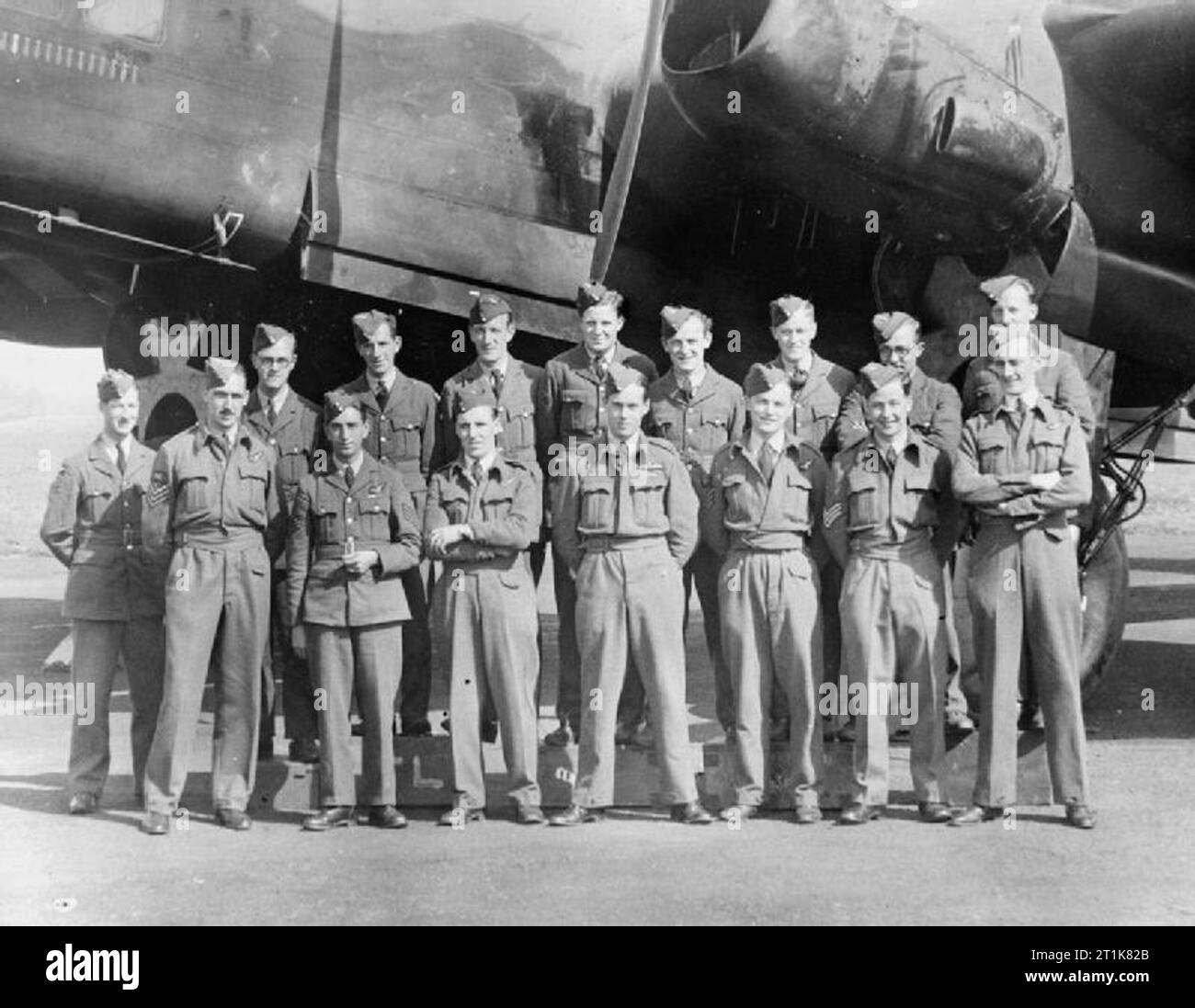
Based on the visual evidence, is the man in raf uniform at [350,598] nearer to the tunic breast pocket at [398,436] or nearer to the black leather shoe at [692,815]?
the tunic breast pocket at [398,436]

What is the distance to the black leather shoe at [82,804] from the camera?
17.9ft

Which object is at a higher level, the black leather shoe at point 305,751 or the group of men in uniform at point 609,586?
the group of men in uniform at point 609,586

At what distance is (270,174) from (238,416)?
1.42 m

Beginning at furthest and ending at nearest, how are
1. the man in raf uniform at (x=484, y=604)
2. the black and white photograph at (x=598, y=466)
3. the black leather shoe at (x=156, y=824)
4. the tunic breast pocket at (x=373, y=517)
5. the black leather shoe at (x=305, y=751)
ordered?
1. the black leather shoe at (x=305, y=751)
2. the tunic breast pocket at (x=373, y=517)
3. the man in raf uniform at (x=484, y=604)
4. the black leather shoe at (x=156, y=824)
5. the black and white photograph at (x=598, y=466)

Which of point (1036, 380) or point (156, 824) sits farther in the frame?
point (1036, 380)

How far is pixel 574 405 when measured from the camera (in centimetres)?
610

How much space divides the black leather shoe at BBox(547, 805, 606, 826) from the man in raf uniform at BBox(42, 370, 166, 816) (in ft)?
5.00

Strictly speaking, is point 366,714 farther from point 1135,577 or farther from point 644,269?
point 1135,577

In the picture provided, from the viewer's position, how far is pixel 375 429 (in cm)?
606

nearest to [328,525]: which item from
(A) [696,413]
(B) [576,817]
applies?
(B) [576,817]

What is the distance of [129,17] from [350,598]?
259cm

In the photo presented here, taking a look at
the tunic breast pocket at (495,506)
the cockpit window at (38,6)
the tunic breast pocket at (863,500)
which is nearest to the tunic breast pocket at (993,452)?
the tunic breast pocket at (863,500)

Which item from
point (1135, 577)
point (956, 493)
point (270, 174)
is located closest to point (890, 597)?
point (956, 493)

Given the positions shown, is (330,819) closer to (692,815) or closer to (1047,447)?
(692,815)
